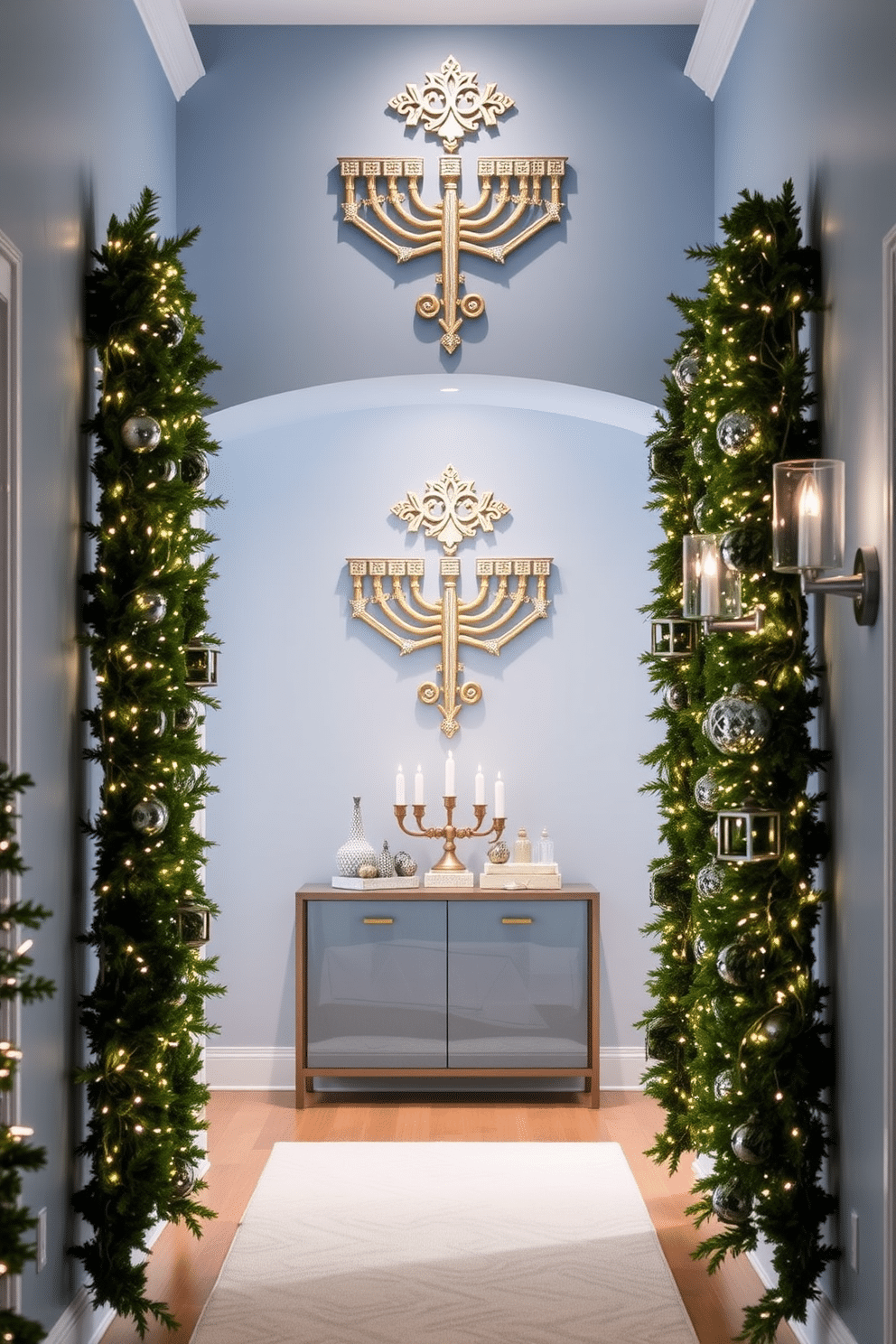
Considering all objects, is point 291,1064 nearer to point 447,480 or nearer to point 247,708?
point 247,708

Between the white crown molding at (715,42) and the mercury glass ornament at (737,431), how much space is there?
5.10 ft

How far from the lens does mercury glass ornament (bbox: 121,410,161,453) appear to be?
10.7 feet

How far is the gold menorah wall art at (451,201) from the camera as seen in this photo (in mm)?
4531

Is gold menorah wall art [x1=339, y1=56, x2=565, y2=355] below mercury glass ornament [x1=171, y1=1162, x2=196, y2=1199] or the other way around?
the other way around

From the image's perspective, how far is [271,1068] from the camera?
18.7 ft

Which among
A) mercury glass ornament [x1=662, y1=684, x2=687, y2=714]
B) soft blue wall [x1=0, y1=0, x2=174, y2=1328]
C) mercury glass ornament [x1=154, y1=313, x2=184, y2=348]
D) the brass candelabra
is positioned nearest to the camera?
soft blue wall [x1=0, y1=0, x2=174, y2=1328]

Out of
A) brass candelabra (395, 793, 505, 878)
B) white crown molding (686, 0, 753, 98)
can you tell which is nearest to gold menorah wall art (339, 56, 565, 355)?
white crown molding (686, 0, 753, 98)

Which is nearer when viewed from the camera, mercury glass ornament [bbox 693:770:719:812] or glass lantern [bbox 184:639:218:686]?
mercury glass ornament [bbox 693:770:719:812]

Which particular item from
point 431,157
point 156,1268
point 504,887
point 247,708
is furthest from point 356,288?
point 156,1268

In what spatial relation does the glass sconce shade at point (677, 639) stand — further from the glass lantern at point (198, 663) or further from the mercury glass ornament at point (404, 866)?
the mercury glass ornament at point (404, 866)

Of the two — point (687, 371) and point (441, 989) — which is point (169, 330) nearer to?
point (687, 371)

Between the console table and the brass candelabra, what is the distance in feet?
0.80

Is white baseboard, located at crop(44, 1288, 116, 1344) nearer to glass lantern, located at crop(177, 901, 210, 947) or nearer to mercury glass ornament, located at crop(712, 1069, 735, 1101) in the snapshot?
glass lantern, located at crop(177, 901, 210, 947)

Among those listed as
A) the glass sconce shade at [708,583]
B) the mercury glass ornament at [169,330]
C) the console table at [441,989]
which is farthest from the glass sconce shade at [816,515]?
the console table at [441,989]
